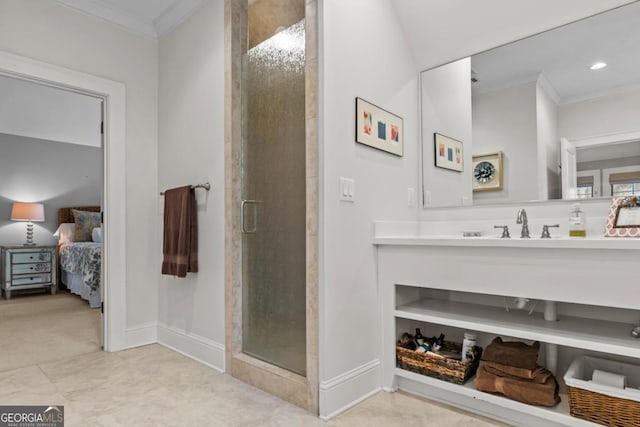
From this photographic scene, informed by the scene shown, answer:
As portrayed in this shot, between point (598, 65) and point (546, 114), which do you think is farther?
point (546, 114)

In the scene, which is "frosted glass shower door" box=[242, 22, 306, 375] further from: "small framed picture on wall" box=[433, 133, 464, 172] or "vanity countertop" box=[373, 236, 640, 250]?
"small framed picture on wall" box=[433, 133, 464, 172]

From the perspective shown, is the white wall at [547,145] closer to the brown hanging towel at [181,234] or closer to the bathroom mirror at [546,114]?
the bathroom mirror at [546,114]

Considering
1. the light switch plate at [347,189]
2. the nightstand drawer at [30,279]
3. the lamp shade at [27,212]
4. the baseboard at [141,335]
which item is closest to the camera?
the light switch plate at [347,189]

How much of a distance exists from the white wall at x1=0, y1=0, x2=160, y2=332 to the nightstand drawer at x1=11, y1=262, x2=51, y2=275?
3612 millimetres

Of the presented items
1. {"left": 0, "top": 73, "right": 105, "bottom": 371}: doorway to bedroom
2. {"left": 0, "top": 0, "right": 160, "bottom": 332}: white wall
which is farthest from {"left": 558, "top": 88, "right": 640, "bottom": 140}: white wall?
{"left": 0, "top": 73, "right": 105, "bottom": 371}: doorway to bedroom

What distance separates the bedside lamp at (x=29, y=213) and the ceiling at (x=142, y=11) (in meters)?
4.22

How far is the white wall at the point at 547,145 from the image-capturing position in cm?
204

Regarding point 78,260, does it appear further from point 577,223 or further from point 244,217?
point 577,223

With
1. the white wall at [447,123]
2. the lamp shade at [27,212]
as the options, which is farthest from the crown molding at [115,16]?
the lamp shade at [27,212]

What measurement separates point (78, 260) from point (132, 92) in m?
3.06

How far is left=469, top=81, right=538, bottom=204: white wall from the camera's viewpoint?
7.06 feet

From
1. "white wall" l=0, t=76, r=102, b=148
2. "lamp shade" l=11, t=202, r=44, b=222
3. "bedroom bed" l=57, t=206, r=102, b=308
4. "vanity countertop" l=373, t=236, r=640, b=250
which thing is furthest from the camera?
"lamp shade" l=11, t=202, r=44, b=222

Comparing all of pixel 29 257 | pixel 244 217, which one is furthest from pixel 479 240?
pixel 29 257

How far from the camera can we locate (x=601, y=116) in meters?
1.96
